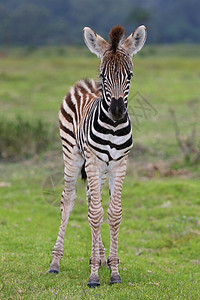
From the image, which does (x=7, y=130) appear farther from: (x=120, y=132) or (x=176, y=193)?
(x=120, y=132)

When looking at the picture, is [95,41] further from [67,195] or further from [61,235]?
[61,235]

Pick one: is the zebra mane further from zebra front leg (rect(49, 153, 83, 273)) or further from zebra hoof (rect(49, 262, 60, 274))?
zebra hoof (rect(49, 262, 60, 274))

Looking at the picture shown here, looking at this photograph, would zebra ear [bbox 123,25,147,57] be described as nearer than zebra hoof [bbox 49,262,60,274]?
Yes

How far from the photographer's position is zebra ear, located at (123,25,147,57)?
6270 millimetres

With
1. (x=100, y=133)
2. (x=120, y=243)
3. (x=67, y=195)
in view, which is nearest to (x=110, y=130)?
(x=100, y=133)

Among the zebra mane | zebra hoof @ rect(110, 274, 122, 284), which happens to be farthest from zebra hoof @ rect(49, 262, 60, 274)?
the zebra mane

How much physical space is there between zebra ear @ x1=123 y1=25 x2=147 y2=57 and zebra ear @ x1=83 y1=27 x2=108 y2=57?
0.32 m

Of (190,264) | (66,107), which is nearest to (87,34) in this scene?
(66,107)

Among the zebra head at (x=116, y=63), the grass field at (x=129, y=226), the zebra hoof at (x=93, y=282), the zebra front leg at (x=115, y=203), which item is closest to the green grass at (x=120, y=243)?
the grass field at (x=129, y=226)

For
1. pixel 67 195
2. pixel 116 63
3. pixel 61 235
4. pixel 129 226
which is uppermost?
pixel 116 63

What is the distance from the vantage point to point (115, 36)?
606 centimetres

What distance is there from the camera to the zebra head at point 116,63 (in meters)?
5.82

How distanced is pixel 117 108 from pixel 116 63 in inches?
27.7

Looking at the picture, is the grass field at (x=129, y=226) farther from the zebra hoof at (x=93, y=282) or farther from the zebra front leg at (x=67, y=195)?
the zebra front leg at (x=67, y=195)
